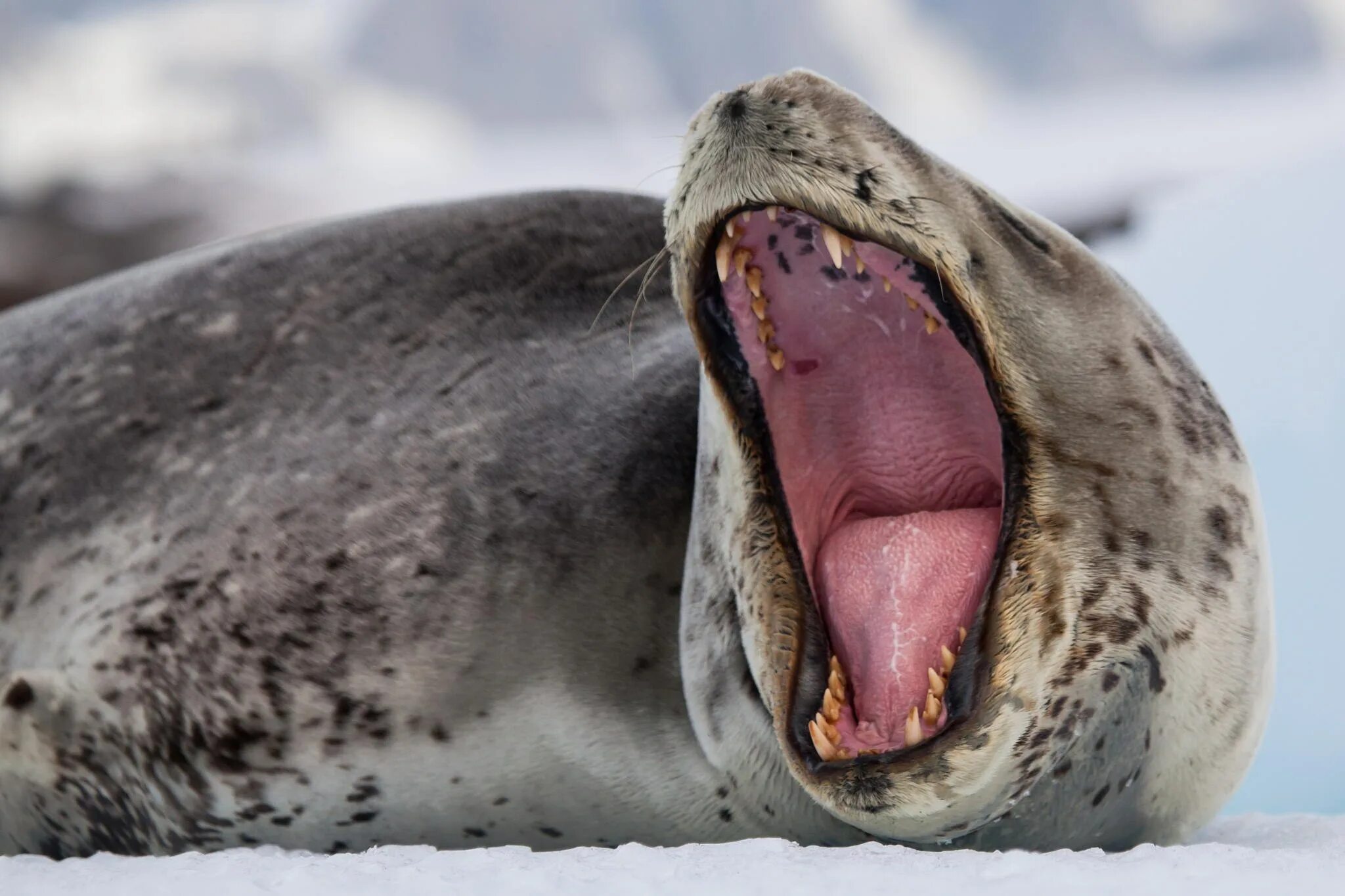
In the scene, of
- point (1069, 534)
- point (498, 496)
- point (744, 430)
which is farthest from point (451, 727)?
point (1069, 534)

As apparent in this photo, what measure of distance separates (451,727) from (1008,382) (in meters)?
0.53

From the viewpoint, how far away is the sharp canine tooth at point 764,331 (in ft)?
4.23

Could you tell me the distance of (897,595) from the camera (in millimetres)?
1219

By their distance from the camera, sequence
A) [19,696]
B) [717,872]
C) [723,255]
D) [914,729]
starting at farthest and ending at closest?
[19,696]
[723,255]
[914,729]
[717,872]

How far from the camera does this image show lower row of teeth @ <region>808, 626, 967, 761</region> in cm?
111

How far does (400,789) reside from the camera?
136 centimetres

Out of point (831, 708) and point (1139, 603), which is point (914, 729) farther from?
point (1139, 603)

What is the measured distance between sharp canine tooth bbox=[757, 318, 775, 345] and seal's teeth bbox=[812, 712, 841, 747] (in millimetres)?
313

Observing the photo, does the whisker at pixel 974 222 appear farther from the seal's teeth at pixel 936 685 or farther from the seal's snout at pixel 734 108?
the seal's teeth at pixel 936 685

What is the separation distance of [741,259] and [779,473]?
0.54 ft

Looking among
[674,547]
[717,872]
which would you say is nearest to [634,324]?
[674,547]

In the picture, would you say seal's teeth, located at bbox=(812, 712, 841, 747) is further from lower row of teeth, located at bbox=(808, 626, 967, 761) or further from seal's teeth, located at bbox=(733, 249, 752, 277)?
seal's teeth, located at bbox=(733, 249, 752, 277)

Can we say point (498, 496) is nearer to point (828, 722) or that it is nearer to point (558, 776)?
point (558, 776)

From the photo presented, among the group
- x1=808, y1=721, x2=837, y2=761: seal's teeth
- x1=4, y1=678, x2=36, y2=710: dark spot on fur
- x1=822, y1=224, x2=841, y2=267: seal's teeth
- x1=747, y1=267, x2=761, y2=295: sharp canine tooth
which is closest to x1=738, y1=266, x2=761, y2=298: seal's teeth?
x1=747, y1=267, x2=761, y2=295: sharp canine tooth
